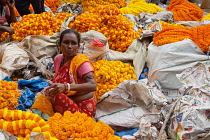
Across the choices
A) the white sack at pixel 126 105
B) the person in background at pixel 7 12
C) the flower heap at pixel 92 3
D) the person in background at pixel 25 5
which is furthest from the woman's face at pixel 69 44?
the flower heap at pixel 92 3

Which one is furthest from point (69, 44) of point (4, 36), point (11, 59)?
point (4, 36)

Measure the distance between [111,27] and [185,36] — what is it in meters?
1.16

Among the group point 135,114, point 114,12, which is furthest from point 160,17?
point 135,114

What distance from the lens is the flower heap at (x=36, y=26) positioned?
3937 mm

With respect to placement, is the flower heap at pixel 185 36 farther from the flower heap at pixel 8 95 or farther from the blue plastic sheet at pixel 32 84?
the flower heap at pixel 8 95

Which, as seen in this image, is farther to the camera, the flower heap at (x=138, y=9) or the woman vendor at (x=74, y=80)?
the flower heap at (x=138, y=9)

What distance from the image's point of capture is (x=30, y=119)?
6.01 ft

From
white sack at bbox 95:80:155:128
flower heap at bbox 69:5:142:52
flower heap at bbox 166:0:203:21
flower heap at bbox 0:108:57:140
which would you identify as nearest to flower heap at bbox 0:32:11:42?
flower heap at bbox 69:5:142:52

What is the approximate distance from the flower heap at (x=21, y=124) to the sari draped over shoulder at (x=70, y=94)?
58cm

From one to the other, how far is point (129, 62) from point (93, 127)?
1.93m

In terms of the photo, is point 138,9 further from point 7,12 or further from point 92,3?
point 7,12

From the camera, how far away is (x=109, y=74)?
318 centimetres

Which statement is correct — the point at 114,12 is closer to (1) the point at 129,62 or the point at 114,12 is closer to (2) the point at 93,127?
(1) the point at 129,62

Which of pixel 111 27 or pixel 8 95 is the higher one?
pixel 111 27
